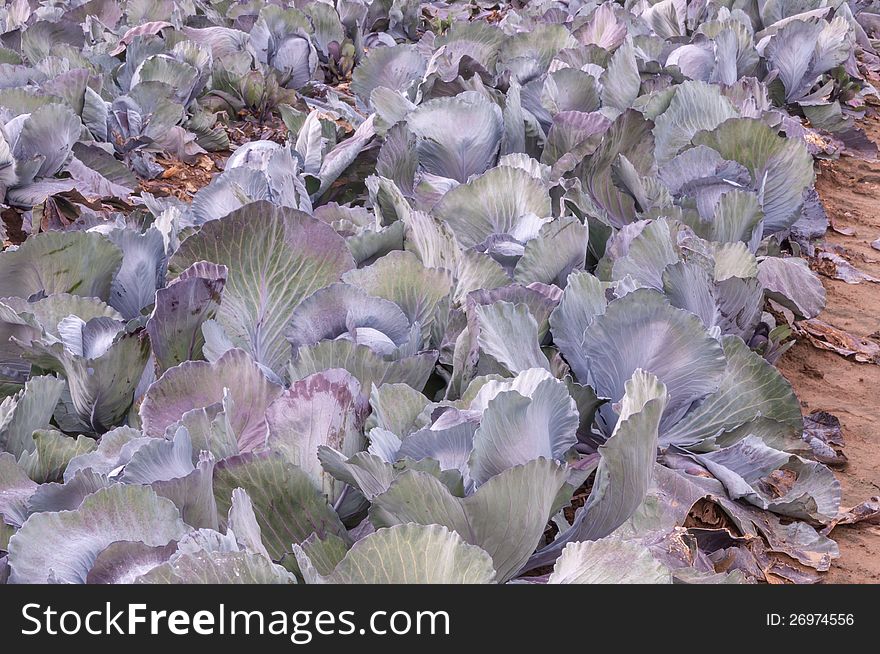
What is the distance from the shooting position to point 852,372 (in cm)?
313

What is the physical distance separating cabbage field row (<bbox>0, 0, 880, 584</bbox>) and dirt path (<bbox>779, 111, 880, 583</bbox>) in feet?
0.37

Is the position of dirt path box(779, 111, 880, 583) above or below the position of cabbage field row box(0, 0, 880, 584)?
below

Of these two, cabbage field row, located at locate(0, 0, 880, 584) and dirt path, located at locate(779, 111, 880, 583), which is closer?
cabbage field row, located at locate(0, 0, 880, 584)

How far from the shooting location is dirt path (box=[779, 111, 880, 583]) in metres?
2.33

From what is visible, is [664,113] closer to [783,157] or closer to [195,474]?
[783,157]

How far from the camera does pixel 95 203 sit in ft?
11.5

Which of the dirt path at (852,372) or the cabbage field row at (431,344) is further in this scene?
the dirt path at (852,372)

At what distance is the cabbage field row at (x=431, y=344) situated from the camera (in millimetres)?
1402

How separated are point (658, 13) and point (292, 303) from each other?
3341mm

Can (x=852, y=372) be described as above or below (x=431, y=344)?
below

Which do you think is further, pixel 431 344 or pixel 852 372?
pixel 852 372

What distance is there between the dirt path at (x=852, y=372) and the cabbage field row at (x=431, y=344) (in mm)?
114

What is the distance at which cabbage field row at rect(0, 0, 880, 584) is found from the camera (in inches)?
55.2

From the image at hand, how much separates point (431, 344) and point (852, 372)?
1.72 m
